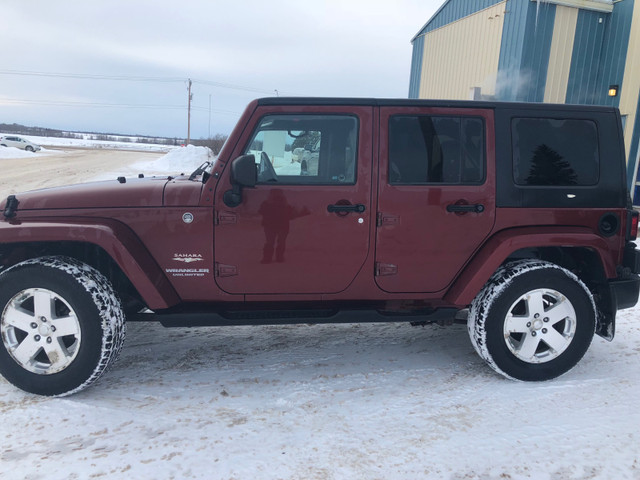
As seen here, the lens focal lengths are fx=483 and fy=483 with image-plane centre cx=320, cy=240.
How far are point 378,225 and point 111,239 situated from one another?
5.62 ft

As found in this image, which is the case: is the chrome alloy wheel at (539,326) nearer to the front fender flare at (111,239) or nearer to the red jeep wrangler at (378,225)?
the red jeep wrangler at (378,225)

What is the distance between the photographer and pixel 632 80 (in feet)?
34.0

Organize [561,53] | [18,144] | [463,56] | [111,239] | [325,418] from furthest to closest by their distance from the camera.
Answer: [18,144], [463,56], [561,53], [111,239], [325,418]

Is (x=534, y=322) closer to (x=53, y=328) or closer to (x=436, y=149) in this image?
(x=436, y=149)

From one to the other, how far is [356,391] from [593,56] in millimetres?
11275

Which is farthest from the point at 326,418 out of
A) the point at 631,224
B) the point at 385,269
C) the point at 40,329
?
the point at 631,224

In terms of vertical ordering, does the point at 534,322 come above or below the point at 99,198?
below

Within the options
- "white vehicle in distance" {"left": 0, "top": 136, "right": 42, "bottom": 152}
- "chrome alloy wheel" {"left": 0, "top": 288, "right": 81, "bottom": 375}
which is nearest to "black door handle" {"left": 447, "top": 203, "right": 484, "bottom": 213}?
"chrome alloy wheel" {"left": 0, "top": 288, "right": 81, "bottom": 375}

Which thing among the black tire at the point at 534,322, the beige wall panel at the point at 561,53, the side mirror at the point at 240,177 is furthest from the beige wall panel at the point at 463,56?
the side mirror at the point at 240,177

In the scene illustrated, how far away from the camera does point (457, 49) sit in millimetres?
13344

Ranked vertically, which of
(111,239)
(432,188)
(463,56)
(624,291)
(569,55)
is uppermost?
(463,56)

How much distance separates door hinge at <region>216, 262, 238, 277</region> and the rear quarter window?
6.67 feet

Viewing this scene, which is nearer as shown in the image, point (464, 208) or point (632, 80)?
point (464, 208)

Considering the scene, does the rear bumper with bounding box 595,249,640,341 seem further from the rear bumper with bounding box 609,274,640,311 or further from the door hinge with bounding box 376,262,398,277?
the door hinge with bounding box 376,262,398,277
